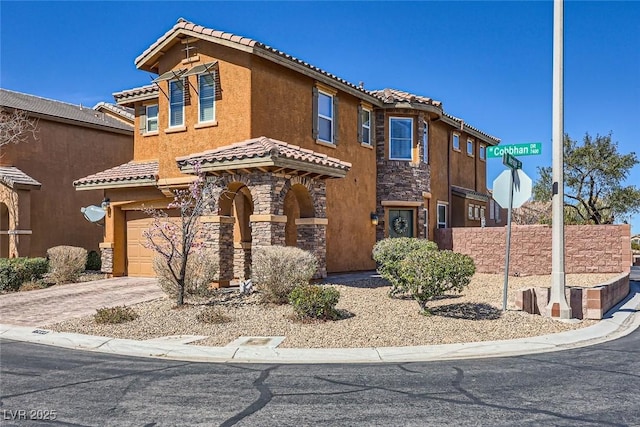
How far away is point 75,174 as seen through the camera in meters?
24.0

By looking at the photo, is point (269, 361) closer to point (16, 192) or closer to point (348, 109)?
point (348, 109)

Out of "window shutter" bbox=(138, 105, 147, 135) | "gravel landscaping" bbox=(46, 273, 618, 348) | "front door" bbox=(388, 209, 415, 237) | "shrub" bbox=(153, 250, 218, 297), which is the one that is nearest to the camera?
"gravel landscaping" bbox=(46, 273, 618, 348)

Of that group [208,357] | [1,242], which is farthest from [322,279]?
[1,242]

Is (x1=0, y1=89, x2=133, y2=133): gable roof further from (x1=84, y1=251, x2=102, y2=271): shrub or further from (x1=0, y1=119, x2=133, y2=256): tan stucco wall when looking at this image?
(x1=84, y1=251, x2=102, y2=271): shrub

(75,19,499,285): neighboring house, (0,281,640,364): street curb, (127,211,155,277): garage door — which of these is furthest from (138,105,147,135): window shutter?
(0,281,640,364): street curb

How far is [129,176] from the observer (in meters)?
17.9

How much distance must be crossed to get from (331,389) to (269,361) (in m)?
1.97

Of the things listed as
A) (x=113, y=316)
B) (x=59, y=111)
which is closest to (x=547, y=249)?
(x=113, y=316)

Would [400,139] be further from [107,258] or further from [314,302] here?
[314,302]

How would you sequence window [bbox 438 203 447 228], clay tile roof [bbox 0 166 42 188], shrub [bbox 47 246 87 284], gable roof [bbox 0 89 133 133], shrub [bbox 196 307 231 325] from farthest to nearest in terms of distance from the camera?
window [bbox 438 203 447 228] → gable roof [bbox 0 89 133 133] → clay tile roof [bbox 0 166 42 188] → shrub [bbox 47 246 87 284] → shrub [bbox 196 307 231 325]

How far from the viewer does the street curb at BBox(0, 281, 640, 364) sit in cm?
827

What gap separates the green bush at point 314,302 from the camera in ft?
34.5

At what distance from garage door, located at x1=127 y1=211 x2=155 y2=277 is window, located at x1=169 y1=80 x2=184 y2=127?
3.64m

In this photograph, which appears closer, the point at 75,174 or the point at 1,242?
the point at 1,242
